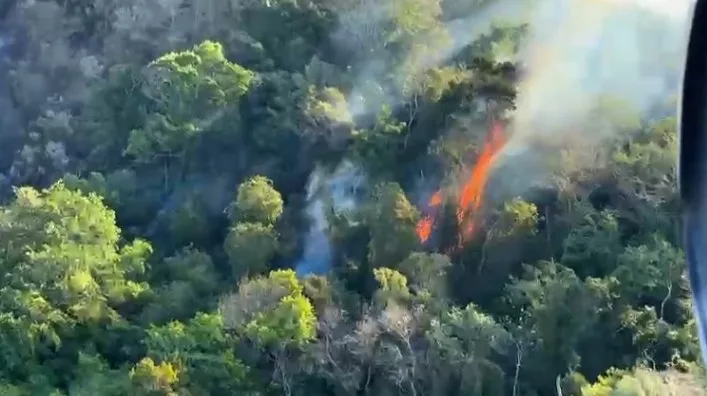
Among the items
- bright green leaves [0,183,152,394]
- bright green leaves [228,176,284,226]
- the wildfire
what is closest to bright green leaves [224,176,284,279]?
bright green leaves [228,176,284,226]

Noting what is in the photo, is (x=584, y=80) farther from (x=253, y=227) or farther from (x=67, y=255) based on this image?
(x=67, y=255)

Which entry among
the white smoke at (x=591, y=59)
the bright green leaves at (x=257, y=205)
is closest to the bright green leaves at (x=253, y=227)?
the bright green leaves at (x=257, y=205)

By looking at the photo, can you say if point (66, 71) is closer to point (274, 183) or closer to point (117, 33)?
point (117, 33)

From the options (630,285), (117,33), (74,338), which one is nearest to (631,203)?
(630,285)

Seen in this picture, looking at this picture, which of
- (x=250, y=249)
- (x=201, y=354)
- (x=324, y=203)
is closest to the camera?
(x=201, y=354)

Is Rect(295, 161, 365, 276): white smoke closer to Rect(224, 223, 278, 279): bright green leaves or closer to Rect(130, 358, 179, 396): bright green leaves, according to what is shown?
Rect(224, 223, 278, 279): bright green leaves

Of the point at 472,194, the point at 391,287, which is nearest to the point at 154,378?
the point at 391,287
